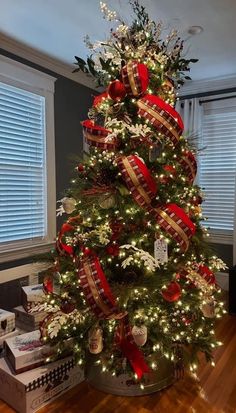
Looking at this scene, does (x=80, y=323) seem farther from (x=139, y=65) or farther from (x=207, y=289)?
(x=139, y=65)

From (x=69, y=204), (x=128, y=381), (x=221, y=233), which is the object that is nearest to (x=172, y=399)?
(x=128, y=381)

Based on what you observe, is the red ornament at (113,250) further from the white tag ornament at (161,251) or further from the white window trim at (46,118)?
the white window trim at (46,118)

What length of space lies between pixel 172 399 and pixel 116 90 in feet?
5.98

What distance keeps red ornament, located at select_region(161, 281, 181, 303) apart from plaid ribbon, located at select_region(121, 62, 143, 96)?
1.07 m

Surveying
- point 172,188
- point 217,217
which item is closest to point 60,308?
point 172,188

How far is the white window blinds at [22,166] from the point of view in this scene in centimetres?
280

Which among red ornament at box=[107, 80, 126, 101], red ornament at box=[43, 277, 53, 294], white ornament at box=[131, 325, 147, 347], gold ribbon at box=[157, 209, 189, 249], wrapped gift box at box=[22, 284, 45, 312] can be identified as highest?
red ornament at box=[107, 80, 126, 101]

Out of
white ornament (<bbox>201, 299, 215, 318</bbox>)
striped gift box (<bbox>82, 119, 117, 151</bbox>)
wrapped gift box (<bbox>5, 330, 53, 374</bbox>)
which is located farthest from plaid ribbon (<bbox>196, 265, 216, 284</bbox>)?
wrapped gift box (<bbox>5, 330, 53, 374</bbox>)

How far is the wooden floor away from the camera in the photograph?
5.63 ft

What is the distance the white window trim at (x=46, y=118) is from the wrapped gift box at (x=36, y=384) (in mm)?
1227

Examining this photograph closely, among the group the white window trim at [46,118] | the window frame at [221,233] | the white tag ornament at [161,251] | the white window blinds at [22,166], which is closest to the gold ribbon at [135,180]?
the white tag ornament at [161,251]

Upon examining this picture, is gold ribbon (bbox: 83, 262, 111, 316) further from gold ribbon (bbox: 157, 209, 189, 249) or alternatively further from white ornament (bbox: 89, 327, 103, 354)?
gold ribbon (bbox: 157, 209, 189, 249)

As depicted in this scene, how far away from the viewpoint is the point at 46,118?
3160 mm

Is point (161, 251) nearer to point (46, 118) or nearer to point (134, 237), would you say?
point (134, 237)
